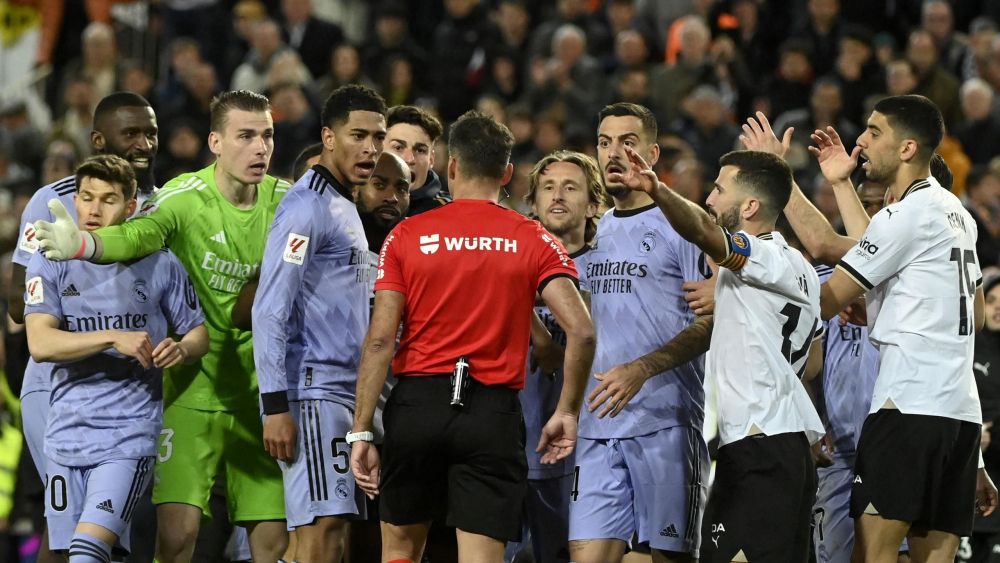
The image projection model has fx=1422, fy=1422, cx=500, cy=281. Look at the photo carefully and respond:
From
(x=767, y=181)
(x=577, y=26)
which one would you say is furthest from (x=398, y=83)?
(x=767, y=181)

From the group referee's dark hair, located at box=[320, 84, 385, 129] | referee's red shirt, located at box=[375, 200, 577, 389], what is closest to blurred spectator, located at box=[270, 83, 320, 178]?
referee's dark hair, located at box=[320, 84, 385, 129]

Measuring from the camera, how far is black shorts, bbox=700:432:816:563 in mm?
6469

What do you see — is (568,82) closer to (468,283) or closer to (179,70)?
Answer: (179,70)

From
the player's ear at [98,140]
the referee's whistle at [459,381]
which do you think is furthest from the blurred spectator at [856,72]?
the referee's whistle at [459,381]

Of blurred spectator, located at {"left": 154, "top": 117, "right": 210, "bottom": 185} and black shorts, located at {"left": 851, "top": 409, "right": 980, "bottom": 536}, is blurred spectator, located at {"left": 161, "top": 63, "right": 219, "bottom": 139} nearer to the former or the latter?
blurred spectator, located at {"left": 154, "top": 117, "right": 210, "bottom": 185}

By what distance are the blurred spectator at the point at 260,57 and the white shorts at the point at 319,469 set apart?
1002 centimetres

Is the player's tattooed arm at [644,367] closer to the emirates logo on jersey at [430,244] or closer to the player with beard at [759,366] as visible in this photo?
the player with beard at [759,366]

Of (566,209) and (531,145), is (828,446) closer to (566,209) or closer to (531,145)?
(566,209)

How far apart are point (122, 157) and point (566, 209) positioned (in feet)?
8.19

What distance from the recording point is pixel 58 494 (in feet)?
23.4

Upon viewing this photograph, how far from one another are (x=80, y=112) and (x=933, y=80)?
31.3ft

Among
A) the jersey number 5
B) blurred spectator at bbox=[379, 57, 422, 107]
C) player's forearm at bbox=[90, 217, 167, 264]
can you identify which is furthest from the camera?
blurred spectator at bbox=[379, 57, 422, 107]

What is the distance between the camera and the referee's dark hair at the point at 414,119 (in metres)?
8.68

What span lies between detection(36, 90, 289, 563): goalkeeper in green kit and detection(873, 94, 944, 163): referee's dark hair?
3280mm
